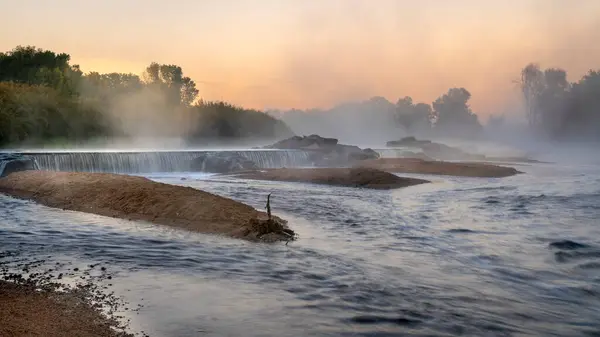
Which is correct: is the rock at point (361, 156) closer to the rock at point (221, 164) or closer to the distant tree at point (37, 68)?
the rock at point (221, 164)

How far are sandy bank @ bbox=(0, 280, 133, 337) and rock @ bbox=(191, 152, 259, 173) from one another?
31.5 m

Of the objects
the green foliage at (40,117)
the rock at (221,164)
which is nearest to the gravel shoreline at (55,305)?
the rock at (221,164)

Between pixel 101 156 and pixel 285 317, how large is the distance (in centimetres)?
2846

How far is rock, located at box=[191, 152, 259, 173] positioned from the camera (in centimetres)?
3973

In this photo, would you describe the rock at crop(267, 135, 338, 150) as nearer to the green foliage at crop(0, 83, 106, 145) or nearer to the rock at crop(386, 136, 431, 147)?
the green foliage at crop(0, 83, 106, 145)

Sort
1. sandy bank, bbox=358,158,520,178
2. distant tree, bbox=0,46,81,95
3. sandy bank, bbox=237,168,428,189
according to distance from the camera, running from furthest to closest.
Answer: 1. distant tree, bbox=0,46,81,95
2. sandy bank, bbox=358,158,520,178
3. sandy bank, bbox=237,168,428,189

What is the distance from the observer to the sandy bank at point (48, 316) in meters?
6.12

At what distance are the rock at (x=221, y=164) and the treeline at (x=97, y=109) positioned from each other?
16353 mm

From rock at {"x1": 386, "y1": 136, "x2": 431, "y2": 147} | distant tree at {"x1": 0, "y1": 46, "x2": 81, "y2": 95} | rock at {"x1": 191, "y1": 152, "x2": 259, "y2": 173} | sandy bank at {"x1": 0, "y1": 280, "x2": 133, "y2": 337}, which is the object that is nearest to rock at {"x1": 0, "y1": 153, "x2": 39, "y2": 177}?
rock at {"x1": 191, "y1": 152, "x2": 259, "y2": 173}

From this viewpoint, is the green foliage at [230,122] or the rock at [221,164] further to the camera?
the green foliage at [230,122]

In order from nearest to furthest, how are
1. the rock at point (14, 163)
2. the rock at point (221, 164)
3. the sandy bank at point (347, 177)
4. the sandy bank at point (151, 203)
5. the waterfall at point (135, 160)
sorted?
the sandy bank at point (151, 203) < the rock at point (14, 163) < the sandy bank at point (347, 177) < the waterfall at point (135, 160) < the rock at point (221, 164)

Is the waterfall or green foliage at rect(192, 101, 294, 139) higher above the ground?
green foliage at rect(192, 101, 294, 139)

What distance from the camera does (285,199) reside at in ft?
70.9

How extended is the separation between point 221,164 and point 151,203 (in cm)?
2483
